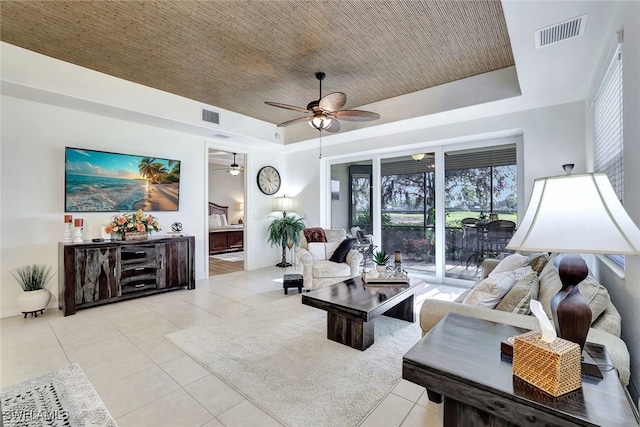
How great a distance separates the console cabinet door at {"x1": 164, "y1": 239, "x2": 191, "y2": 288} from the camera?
4.39 metres

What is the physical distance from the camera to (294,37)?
287 centimetres

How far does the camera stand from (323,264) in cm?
421

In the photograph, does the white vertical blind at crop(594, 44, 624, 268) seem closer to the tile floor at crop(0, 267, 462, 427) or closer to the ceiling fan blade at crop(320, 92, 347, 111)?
the tile floor at crop(0, 267, 462, 427)

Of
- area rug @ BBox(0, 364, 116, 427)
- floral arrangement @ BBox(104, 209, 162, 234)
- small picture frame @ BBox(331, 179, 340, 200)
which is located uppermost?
small picture frame @ BBox(331, 179, 340, 200)

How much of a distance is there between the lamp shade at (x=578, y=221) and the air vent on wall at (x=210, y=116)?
15.4 ft

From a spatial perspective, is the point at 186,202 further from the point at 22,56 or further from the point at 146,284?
the point at 22,56

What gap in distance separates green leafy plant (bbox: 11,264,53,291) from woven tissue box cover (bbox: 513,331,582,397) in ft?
15.9

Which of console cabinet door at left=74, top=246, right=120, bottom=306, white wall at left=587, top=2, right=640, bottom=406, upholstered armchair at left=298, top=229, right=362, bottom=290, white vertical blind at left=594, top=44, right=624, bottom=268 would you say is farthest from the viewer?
upholstered armchair at left=298, top=229, right=362, bottom=290

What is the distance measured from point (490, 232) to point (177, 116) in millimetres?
5117

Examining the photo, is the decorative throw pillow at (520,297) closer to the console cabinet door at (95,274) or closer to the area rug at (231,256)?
the console cabinet door at (95,274)

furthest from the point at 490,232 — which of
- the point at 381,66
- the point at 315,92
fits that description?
the point at 315,92

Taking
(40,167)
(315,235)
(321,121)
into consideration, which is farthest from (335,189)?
(40,167)

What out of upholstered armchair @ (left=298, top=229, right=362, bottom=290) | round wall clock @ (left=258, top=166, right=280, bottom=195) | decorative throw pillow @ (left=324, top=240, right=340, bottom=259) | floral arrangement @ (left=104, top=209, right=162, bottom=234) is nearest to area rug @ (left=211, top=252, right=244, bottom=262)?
round wall clock @ (left=258, top=166, right=280, bottom=195)

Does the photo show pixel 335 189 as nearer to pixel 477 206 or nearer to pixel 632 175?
pixel 477 206
